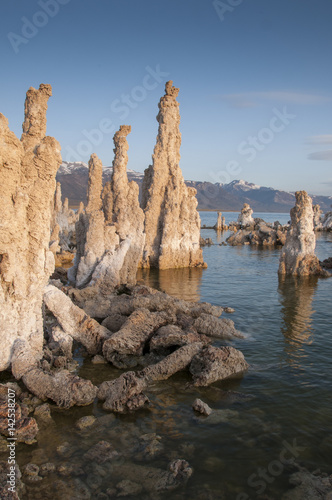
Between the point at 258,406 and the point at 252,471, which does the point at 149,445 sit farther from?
the point at 258,406

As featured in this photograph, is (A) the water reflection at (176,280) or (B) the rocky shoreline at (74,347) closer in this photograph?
(B) the rocky shoreline at (74,347)

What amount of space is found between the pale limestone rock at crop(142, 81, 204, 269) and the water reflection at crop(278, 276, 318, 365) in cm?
963

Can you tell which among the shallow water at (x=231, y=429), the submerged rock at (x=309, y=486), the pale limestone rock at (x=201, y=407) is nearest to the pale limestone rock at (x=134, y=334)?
the shallow water at (x=231, y=429)

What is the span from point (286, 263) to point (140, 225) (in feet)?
43.5

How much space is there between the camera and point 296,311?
63.2ft

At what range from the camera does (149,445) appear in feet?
25.4

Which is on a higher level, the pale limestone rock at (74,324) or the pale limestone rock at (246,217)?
the pale limestone rock at (246,217)

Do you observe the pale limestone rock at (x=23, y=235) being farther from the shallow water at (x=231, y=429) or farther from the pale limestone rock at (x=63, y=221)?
the pale limestone rock at (x=63, y=221)

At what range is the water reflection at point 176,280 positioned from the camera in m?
23.2

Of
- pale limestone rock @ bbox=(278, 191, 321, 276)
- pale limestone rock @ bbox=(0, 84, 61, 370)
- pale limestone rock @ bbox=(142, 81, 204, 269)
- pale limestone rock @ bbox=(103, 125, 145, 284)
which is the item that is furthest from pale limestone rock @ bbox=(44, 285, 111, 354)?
pale limestone rock @ bbox=(278, 191, 321, 276)

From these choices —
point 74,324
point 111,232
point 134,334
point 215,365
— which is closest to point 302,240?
point 111,232

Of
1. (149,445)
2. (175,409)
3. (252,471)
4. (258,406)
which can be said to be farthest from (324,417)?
(149,445)

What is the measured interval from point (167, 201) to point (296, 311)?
16540 mm

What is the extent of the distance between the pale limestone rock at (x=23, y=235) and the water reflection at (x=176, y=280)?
39.0ft
